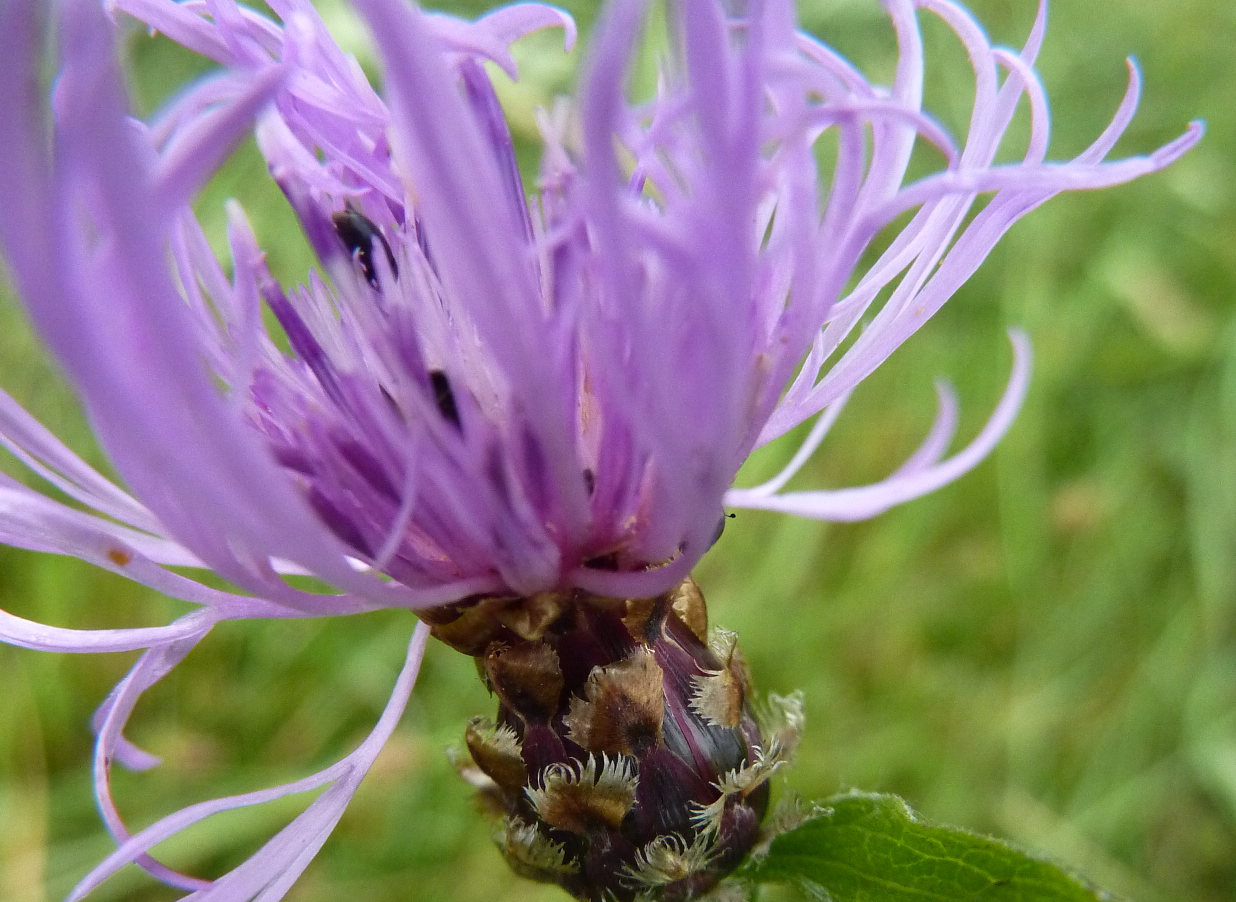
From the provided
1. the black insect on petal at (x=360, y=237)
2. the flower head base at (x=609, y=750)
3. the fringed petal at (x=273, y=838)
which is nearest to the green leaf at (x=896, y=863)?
the flower head base at (x=609, y=750)

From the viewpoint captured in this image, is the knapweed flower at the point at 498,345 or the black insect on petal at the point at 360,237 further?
the black insect on petal at the point at 360,237

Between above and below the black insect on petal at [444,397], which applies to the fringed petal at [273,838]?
below

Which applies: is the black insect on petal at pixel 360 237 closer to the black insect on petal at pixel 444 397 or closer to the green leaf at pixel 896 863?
the black insect on petal at pixel 444 397

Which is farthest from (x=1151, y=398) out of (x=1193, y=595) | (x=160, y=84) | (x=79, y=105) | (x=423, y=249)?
(x=160, y=84)

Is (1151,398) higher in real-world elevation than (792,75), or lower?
lower

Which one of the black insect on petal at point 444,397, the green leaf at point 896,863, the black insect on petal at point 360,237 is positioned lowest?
the green leaf at point 896,863

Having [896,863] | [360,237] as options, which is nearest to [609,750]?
[896,863]

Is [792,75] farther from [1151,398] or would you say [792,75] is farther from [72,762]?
[1151,398]
